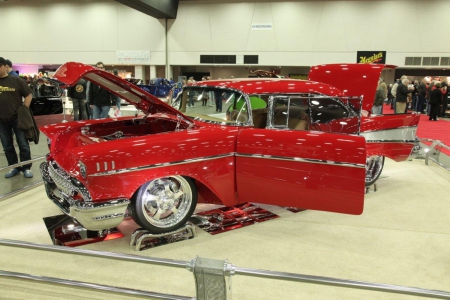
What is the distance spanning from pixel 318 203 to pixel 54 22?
2343 centimetres

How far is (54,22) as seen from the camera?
872 inches

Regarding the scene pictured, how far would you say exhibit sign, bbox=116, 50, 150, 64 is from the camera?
21844 mm

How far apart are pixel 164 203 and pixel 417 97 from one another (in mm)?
15148

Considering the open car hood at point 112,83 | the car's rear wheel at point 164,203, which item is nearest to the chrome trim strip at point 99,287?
the car's rear wheel at point 164,203

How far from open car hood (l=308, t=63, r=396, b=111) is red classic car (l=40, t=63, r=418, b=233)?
921 mm

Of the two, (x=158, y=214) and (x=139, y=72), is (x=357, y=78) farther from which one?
(x=139, y=72)

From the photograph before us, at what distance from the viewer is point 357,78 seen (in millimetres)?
5199

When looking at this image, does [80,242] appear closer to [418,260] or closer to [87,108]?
[418,260]

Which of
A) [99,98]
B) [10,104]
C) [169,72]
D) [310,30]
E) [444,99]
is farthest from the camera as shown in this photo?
[169,72]

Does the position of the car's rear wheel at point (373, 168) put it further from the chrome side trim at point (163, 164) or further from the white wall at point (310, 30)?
the white wall at point (310, 30)

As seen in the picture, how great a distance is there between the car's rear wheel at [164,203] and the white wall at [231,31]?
711 inches

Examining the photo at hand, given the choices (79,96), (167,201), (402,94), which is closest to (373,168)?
(167,201)

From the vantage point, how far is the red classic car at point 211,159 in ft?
10.4

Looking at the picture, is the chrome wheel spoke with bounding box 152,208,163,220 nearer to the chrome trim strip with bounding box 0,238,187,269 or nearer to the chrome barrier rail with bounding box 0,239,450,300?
the chrome trim strip with bounding box 0,238,187,269
